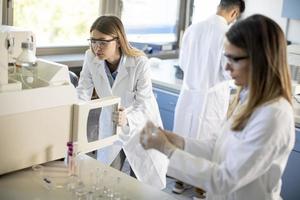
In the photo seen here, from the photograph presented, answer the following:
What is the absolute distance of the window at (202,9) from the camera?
14.4 feet

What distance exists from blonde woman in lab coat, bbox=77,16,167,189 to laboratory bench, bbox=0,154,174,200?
0.43 meters

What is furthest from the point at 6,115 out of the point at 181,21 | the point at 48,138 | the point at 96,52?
the point at 181,21

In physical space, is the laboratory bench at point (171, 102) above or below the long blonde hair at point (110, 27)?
below

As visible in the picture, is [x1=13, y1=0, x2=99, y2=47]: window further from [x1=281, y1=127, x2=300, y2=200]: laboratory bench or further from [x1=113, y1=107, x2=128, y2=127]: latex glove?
[x1=281, y1=127, x2=300, y2=200]: laboratory bench

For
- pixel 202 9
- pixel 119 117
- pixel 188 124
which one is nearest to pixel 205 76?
pixel 188 124

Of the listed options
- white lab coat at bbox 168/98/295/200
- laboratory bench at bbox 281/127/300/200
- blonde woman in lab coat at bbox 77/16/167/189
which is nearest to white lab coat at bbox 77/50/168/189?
blonde woman in lab coat at bbox 77/16/167/189

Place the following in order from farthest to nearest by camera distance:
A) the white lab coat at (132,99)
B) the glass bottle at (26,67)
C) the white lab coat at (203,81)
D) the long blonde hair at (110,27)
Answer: the white lab coat at (203,81) → the white lab coat at (132,99) → the long blonde hair at (110,27) → the glass bottle at (26,67)

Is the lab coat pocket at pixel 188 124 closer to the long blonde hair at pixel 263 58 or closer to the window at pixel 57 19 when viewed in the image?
the window at pixel 57 19

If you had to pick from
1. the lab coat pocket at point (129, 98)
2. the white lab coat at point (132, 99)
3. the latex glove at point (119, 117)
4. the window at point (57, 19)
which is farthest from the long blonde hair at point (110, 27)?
the window at point (57, 19)

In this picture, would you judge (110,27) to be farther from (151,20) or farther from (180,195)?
(151,20)

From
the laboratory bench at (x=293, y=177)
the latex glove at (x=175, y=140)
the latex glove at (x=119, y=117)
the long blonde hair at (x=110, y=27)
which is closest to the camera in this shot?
the latex glove at (x=175, y=140)

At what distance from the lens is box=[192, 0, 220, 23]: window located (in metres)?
4.40

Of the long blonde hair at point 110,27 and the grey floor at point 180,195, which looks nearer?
the long blonde hair at point 110,27

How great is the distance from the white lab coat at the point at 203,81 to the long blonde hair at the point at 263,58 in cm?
169
